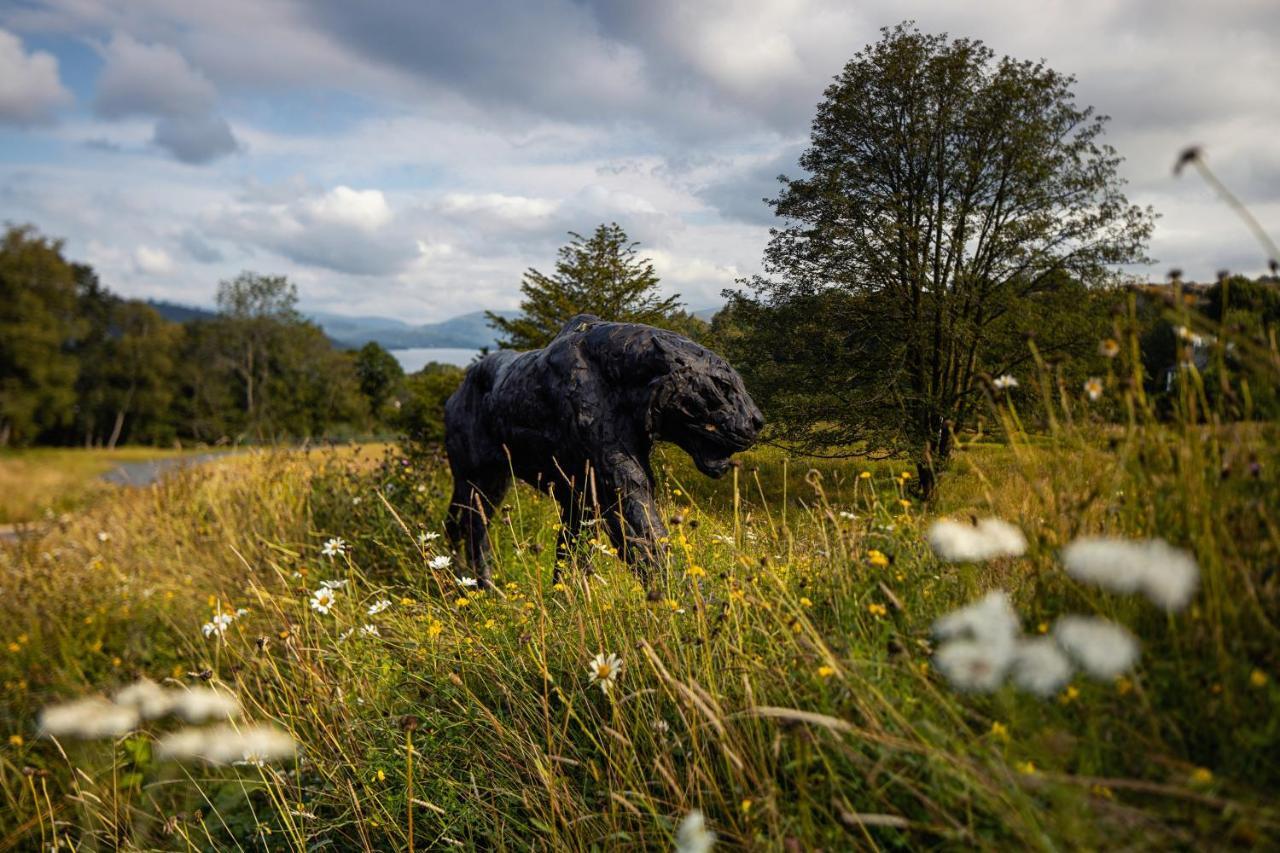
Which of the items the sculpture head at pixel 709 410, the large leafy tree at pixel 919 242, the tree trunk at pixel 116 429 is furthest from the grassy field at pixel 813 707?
the tree trunk at pixel 116 429

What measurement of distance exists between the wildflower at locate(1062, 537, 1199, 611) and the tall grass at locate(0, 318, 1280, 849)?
8 centimetres

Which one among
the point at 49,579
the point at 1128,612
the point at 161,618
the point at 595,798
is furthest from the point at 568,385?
the point at 49,579

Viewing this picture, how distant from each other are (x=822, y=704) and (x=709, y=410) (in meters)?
1.79

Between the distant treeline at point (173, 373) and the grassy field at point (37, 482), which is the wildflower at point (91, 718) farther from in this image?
the grassy field at point (37, 482)

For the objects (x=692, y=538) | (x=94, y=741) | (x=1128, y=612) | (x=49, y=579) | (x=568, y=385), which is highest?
(x=568, y=385)

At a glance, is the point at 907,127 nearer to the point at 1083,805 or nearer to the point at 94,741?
the point at 1083,805

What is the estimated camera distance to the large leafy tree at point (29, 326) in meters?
15.4

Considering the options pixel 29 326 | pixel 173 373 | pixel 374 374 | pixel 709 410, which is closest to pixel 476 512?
pixel 709 410

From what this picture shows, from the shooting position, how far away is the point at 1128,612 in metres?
1.72

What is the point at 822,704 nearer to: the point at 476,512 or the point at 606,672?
the point at 606,672

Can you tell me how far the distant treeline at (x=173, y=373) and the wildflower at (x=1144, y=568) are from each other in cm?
1117

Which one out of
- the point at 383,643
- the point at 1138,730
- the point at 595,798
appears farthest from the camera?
the point at 383,643

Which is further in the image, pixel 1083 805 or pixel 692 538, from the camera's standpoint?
pixel 692 538

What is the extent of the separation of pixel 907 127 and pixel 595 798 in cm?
1011
